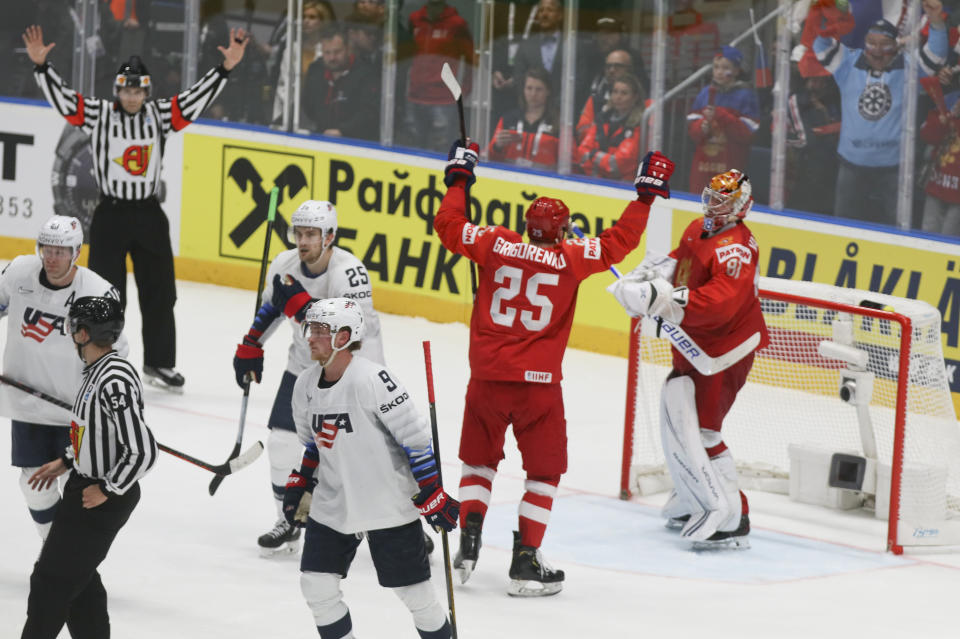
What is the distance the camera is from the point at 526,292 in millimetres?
6000

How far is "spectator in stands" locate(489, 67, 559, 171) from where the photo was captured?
35.4 feet

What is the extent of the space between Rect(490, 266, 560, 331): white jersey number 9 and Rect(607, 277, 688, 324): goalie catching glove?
1.66ft

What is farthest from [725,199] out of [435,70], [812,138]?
[435,70]

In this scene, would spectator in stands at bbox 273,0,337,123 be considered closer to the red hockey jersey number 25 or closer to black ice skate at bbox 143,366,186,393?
black ice skate at bbox 143,366,186,393

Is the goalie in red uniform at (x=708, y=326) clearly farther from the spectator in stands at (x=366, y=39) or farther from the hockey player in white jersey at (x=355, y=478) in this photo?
Result: the spectator in stands at (x=366, y=39)

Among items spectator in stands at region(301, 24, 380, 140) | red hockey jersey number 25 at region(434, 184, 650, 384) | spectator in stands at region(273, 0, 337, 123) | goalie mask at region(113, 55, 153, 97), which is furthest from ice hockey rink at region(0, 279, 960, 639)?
spectator in stands at region(273, 0, 337, 123)

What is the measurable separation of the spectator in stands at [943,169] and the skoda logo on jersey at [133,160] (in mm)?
4209

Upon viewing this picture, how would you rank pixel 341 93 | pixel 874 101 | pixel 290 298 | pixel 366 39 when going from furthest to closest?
pixel 341 93 < pixel 366 39 < pixel 874 101 < pixel 290 298

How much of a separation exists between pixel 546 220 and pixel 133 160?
3.70 m

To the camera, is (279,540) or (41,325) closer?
(41,325)

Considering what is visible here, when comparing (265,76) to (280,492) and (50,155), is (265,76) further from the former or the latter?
(280,492)

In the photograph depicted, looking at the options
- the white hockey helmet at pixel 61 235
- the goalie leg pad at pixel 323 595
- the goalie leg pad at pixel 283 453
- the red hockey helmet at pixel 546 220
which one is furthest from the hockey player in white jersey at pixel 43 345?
the red hockey helmet at pixel 546 220

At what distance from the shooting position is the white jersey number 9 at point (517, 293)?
5977 mm

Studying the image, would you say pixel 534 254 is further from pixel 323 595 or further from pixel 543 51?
pixel 543 51
